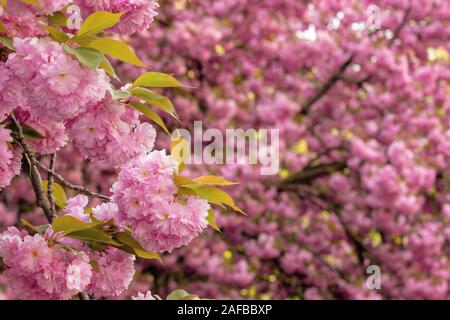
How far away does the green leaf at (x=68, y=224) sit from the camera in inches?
75.0

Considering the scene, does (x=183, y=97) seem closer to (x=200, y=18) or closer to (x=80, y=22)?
(x=200, y=18)

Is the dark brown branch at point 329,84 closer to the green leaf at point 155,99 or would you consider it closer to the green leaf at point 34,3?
the green leaf at point 155,99

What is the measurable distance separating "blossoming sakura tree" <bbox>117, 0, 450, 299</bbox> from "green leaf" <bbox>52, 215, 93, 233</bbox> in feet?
12.5

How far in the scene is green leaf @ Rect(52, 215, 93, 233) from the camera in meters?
1.91

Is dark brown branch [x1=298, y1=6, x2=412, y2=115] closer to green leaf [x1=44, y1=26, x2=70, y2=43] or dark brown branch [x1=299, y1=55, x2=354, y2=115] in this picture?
dark brown branch [x1=299, y1=55, x2=354, y2=115]

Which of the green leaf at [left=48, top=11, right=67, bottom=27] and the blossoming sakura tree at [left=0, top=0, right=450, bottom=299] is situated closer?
the green leaf at [left=48, top=11, right=67, bottom=27]

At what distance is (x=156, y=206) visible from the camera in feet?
6.25

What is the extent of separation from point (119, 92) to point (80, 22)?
186mm

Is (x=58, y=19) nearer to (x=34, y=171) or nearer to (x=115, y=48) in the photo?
(x=115, y=48)

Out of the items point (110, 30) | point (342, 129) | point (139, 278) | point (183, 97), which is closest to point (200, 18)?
point (183, 97)

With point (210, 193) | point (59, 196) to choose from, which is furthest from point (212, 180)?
point (59, 196)

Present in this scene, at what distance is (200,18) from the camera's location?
624 centimetres

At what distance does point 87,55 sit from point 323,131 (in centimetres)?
529

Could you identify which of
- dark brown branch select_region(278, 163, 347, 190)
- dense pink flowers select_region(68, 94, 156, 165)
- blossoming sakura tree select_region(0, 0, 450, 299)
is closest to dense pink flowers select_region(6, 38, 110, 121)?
dense pink flowers select_region(68, 94, 156, 165)
